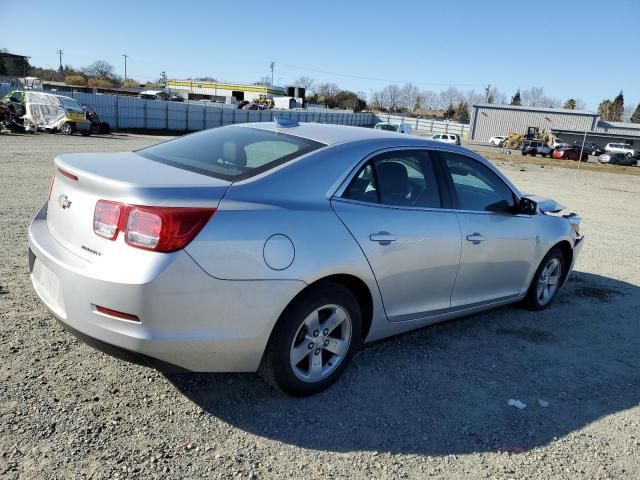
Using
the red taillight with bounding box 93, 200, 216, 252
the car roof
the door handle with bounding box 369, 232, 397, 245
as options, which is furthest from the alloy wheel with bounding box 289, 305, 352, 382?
the car roof

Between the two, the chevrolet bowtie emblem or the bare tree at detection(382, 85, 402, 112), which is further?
the bare tree at detection(382, 85, 402, 112)

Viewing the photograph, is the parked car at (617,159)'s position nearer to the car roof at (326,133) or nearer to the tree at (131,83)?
the car roof at (326,133)

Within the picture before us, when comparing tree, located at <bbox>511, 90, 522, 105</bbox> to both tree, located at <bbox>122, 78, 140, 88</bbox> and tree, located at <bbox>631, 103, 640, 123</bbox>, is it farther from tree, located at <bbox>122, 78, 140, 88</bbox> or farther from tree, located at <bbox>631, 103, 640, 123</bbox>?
tree, located at <bbox>122, 78, 140, 88</bbox>

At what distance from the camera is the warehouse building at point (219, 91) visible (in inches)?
3556

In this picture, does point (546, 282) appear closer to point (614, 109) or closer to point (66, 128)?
point (66, 128)

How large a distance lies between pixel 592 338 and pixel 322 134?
3115mm

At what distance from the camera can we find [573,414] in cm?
343

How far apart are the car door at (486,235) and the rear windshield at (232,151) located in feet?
4.49

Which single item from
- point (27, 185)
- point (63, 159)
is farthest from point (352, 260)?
point (27, 185)

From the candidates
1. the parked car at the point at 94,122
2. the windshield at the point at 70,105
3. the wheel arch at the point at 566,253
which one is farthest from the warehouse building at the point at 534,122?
the wheel arch at the point at 566,253

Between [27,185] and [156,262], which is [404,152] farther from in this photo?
[27,185]

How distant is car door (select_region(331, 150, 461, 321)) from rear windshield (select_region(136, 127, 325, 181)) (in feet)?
1.49

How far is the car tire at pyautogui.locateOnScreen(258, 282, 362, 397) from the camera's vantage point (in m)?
3.00

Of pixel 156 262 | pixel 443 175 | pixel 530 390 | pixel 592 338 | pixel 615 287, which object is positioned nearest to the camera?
pixel 156 262
